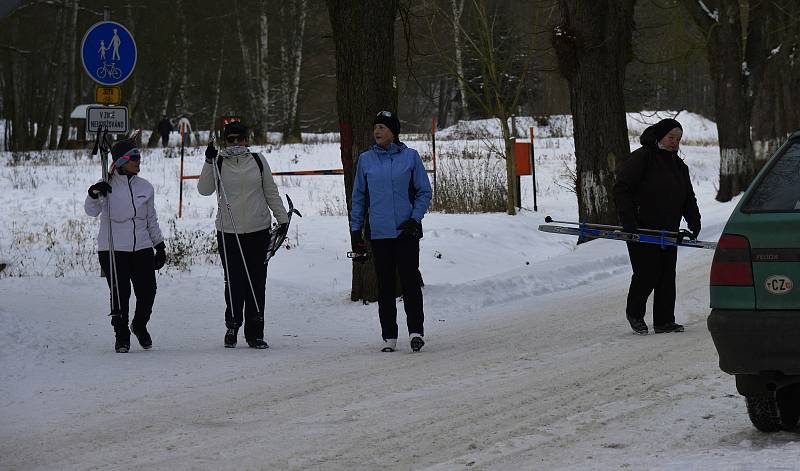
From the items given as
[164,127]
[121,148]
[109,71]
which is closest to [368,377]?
[121,148]

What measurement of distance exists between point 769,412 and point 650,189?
14.3ft

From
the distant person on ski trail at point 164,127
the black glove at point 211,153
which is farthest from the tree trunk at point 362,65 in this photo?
the distant person on ski trail at point 164,127

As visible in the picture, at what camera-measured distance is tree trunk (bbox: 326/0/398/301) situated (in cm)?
1248

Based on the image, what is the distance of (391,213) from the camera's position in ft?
32.0

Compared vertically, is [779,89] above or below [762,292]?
above

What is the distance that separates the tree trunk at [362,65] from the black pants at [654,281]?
11.4ft

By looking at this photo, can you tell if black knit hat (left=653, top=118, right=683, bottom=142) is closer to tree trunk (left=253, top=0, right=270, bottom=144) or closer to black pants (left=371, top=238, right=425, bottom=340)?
black pants (left=371, top=238, right=425, bottom=340)

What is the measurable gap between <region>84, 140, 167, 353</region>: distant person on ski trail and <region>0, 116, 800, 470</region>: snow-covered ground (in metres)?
0.29

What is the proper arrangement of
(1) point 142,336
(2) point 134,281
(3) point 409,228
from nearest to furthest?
(3) point 409,228 < (2) point 134,281 < (1) point 142,336

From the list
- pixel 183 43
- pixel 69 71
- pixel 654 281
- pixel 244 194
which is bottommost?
pixel 654 281

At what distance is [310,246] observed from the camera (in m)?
17.0

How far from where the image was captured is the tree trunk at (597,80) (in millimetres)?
17438

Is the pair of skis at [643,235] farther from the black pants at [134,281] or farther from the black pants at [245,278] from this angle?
the black pants at [134,281]

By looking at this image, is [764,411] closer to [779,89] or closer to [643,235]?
[643,235]
